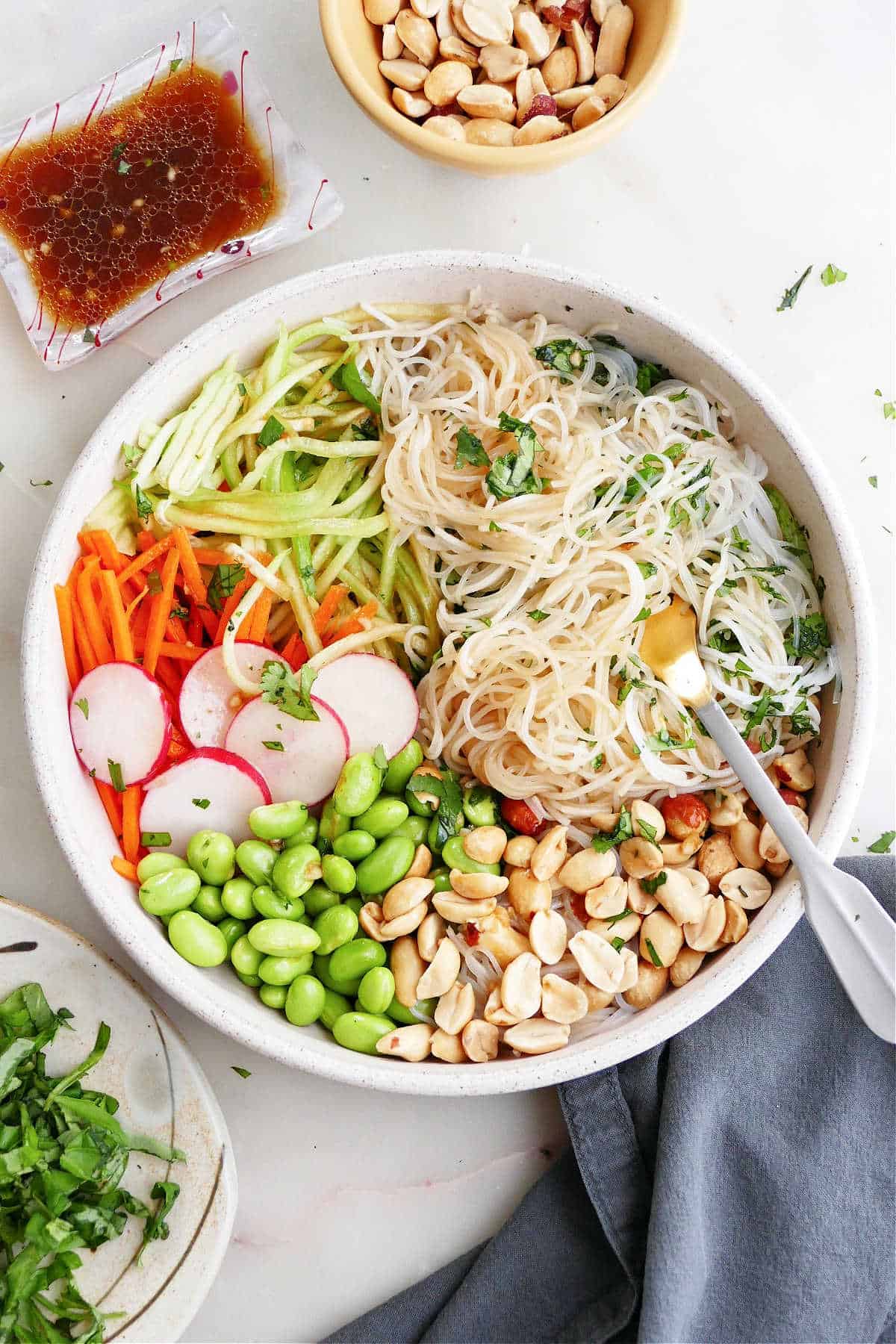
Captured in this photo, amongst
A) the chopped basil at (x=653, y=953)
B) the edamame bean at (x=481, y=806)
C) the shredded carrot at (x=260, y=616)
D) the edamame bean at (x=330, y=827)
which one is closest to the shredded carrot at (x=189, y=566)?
the shredded carrot at (x=260, y=616)

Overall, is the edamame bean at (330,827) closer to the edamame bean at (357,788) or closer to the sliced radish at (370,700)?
the edamame bean at (357,788)

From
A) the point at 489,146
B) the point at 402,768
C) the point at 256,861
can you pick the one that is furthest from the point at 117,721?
the point at 489,146

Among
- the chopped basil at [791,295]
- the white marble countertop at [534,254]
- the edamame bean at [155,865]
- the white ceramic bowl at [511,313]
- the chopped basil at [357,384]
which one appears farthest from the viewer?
the chopped basil at [791,295]

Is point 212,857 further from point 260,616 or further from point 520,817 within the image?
point 520,817

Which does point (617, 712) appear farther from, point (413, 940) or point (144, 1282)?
point (144, 1282)

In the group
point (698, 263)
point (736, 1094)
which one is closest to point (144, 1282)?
point (736, 1094)

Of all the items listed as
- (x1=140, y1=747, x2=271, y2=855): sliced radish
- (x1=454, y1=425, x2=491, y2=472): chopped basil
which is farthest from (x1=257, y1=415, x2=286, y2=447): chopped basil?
(x1=140, y1=747, x2=271, y2=855): sliced radish
